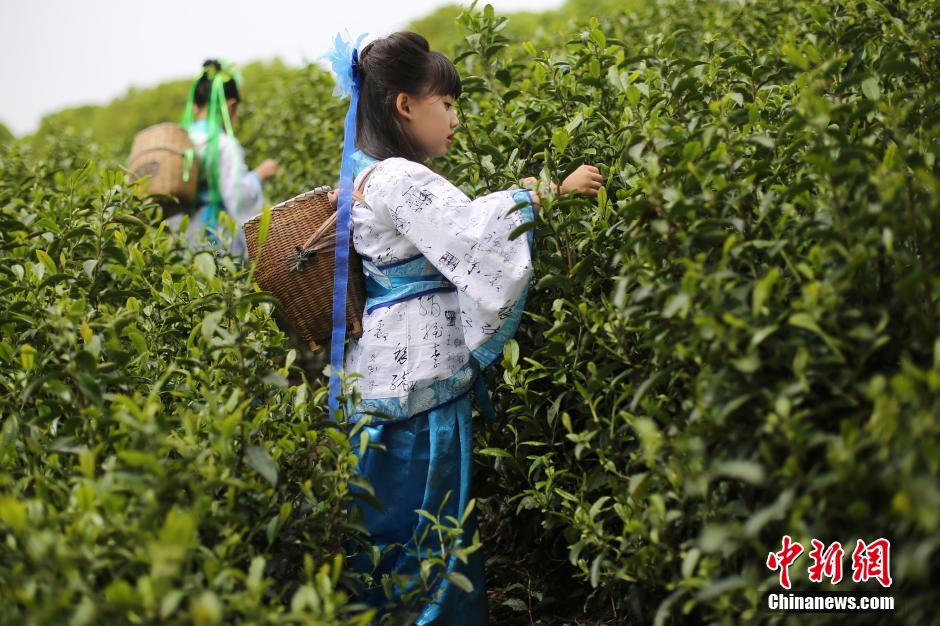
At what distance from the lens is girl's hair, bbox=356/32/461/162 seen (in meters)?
2.52

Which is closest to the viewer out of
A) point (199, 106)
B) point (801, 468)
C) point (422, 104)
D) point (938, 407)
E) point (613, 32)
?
point (938, 407)

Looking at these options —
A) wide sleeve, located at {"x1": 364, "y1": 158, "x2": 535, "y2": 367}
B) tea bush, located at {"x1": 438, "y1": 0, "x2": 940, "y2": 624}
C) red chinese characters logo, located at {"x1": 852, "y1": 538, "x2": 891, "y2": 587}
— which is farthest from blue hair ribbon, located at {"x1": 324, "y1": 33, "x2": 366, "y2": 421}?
red chinese characters logo, located at {"x1": 852, "y1": 538, "x2": 891, "y2": 587}

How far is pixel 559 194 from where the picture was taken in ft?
7.34

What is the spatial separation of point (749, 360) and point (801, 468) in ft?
0.65

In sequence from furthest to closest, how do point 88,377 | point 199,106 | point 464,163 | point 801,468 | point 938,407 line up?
point 199,106 → point 464,163 → point 88,377 → point 801,468 → point 938,407

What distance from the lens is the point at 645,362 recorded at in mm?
1998

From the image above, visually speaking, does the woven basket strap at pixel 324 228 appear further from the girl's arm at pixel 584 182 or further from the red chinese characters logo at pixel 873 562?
the red chinese characters logo at pixel 873 562

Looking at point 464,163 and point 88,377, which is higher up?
point 464,163

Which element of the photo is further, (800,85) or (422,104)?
(422,104)

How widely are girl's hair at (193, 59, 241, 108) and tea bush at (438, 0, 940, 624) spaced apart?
2720 millimetres

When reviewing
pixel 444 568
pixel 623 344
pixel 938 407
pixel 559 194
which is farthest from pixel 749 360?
pixel 444 568

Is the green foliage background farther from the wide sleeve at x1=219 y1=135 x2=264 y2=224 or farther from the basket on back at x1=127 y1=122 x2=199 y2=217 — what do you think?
the wide sleeve at x1=219 y1=135 x2=264 y2=224

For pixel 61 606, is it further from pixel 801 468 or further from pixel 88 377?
pixel 801 468

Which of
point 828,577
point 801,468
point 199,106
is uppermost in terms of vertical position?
point 199,106
